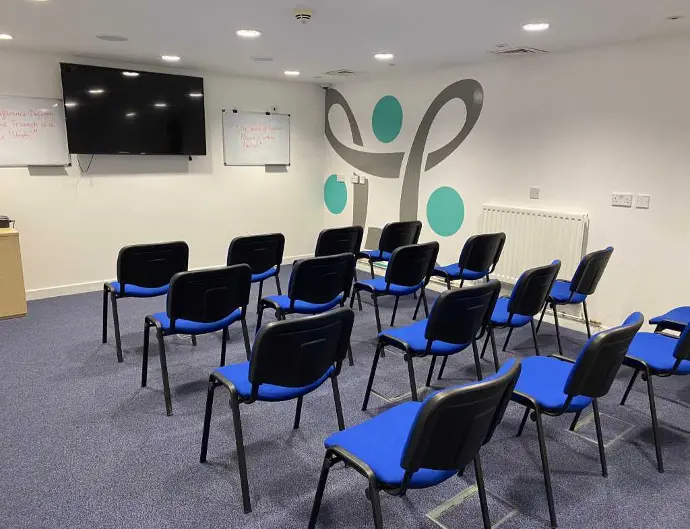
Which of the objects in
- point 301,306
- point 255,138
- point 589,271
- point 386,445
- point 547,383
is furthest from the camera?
point 255,138

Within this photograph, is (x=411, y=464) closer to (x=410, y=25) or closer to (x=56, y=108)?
(x=410, y=25)

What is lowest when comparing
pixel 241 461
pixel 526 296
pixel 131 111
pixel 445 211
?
pixel 241 461

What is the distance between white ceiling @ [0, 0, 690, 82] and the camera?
11.0ft

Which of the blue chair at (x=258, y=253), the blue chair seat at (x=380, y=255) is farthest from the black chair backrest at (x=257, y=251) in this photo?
the blue chair seat at (x=380, y=255)

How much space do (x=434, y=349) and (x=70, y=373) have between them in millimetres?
2676

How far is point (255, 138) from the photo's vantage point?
22.9 ft

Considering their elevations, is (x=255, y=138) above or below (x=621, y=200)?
above

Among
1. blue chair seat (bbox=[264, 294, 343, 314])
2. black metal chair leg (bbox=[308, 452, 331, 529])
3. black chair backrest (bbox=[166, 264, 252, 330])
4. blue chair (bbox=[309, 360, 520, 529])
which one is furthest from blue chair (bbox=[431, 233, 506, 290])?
black metal chair leg (bbox=[308, 452, 331, 529])

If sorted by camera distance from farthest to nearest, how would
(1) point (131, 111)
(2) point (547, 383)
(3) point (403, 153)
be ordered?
(3) point (403, 153), (1) point (131, 111), (2) point (547, 383)

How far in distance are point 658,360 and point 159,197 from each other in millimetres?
5576

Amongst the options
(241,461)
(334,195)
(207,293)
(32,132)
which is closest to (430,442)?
(241,461)

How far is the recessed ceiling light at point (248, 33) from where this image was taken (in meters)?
4.12

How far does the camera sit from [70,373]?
12.1 feet

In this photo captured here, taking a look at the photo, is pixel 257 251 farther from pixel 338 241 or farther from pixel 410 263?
pixel 410 263
